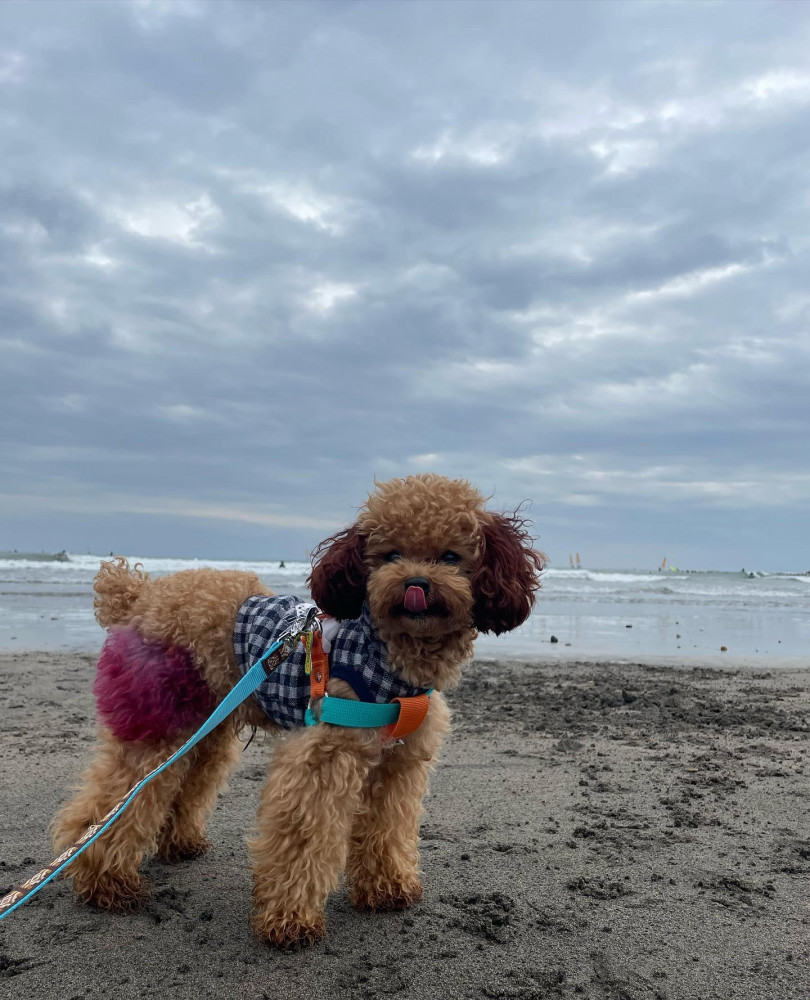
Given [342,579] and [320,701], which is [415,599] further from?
[320,701]

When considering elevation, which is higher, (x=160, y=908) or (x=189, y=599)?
(x=189, y=599)

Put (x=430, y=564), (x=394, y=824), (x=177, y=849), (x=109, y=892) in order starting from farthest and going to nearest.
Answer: (x=177, y=849)
(x=394, y=824)
(x=109, y=892)
(x=430, y=564)

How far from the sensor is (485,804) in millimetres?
4516

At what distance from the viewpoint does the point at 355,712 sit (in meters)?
2.80

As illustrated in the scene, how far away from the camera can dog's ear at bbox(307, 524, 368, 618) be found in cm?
285

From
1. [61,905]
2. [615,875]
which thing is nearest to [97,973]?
[61,905]

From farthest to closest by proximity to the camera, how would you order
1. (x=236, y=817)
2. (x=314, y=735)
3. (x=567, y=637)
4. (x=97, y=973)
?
(x=567, y=637), (x=236, y=817), (x=314, y=735), (x=97, y=973)

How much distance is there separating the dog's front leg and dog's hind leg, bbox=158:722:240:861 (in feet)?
2.66

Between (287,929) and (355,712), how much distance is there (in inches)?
34.1

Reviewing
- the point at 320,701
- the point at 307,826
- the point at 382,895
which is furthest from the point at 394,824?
the point at 320,701

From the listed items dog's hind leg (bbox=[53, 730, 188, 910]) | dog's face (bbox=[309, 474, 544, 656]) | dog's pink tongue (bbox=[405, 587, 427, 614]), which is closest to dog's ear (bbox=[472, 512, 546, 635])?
dog's face (bbox=[309, 474, 544, 656])

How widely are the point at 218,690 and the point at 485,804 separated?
7.08 ft

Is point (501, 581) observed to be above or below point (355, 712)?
above

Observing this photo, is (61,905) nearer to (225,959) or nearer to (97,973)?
(97,973)
